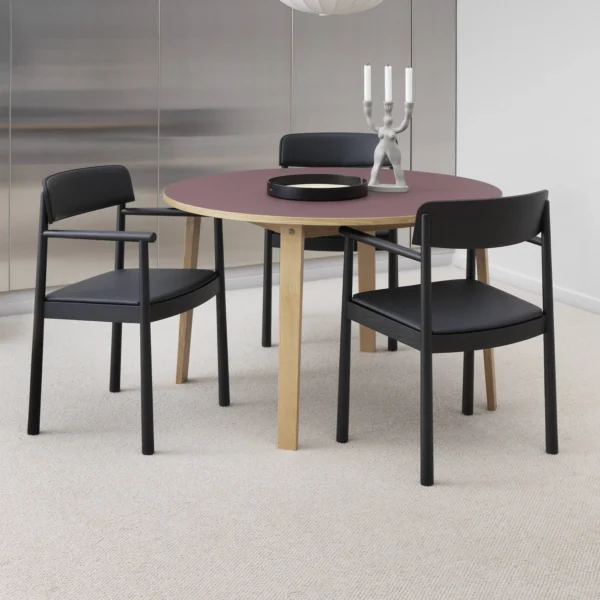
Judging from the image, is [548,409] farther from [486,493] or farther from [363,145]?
[363,145]

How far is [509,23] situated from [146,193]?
85.7 inches

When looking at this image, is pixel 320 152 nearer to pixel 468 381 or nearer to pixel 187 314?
pixel 187 314

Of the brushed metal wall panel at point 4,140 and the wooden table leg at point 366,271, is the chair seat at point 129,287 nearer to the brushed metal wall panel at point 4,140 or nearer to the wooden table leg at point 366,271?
the wooden table leg at point 366,271

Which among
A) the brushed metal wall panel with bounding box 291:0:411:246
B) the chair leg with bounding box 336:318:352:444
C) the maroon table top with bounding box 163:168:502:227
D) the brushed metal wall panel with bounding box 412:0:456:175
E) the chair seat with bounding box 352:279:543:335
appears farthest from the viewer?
the brushed metal wall panel with bounding box 412:0:456:175

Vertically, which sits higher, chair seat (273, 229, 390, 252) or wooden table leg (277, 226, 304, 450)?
chair seat (273, 229, 390, 252)

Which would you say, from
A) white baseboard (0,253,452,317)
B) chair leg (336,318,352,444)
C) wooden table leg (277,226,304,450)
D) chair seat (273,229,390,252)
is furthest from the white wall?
wooden table leg (277,226,304,450)

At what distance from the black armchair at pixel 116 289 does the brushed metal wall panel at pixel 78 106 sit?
53.7 inches

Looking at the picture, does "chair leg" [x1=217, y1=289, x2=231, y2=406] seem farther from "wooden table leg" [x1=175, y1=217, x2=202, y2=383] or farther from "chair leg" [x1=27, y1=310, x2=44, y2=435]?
"chair leg" [x1=27, y1=310, x2=44, y2=435]

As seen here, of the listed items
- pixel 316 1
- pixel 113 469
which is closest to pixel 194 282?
pixel 113 469

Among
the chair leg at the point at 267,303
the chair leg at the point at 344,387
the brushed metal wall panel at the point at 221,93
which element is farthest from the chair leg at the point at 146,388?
the brushed metal wall panel at the point at 221,93

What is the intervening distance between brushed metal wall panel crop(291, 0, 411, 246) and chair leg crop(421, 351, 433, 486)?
2.89 m

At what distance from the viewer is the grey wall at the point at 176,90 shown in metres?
4.67

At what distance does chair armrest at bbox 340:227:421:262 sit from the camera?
272 centimetres

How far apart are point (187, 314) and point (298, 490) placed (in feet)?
3.51
